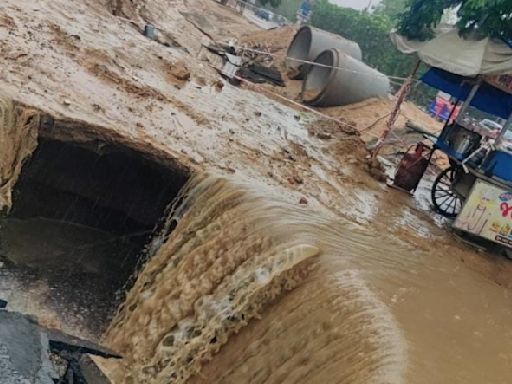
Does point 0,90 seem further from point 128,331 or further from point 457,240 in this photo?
point 457,240

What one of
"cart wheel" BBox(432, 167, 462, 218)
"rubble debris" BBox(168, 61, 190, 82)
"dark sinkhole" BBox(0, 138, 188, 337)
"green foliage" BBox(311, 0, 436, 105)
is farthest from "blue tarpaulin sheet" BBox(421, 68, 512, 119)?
"green foliage" BBox(311, 0, 436, 105)

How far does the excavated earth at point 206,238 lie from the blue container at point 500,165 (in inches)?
49.5

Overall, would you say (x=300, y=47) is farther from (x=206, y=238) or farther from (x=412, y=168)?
(x=206, y=238)

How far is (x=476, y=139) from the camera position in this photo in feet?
31.1

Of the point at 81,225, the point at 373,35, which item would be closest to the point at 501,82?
the point at 81,225

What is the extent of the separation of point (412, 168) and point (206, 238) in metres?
5.37

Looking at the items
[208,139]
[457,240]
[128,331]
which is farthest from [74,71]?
[457,240]

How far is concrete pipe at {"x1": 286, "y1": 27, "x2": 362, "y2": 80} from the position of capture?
19.8 m

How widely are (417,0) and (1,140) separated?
8.33 meters

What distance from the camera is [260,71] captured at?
60.4 ft

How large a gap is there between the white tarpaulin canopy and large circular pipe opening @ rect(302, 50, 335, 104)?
21.4 feet

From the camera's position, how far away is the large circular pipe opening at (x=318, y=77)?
17.7 metres

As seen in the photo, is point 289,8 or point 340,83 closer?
point 340,83

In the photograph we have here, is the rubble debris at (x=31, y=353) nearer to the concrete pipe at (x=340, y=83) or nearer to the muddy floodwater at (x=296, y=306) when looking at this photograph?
the muddy floodwater at (x=296, y=306)
